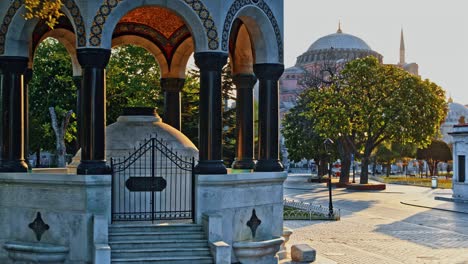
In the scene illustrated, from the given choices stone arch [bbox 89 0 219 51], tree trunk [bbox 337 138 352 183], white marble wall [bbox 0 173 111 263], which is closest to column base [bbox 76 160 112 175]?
white marble wall [bbox 0 173 111 263]

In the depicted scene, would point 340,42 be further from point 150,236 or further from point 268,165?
point 150,236

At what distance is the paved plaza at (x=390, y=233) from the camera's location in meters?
18.8

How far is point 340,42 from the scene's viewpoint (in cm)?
13988

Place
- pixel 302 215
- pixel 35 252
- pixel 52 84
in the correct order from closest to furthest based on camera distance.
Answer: pixel 35 252, pixel 302 215, pixel 52 84

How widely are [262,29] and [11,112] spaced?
6.14 meters

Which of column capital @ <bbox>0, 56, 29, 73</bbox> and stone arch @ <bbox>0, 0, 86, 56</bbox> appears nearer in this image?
stone arch @ <bbox>0, 0, 86, 56</bbox>

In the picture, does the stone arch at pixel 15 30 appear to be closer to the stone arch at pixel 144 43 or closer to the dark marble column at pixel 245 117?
the stone arch at pixel 144 43

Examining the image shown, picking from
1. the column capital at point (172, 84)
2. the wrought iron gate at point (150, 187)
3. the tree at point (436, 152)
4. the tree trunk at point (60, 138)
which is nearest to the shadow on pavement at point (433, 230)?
the column capital at point (172, 84)

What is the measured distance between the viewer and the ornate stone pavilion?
41.7ft

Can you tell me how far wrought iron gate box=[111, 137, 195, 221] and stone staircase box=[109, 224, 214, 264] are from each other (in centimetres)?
106

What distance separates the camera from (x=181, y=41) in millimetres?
18469

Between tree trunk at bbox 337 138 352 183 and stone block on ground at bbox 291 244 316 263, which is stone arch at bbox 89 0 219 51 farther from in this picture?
tree trunk at bbox 337 138 352 183

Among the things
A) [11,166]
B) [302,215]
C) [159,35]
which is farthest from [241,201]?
[302,215]

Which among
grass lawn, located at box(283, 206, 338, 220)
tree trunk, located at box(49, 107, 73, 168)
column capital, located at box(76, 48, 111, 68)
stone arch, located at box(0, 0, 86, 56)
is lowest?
grass lawn, located at box(283, 206, 338, 220)
